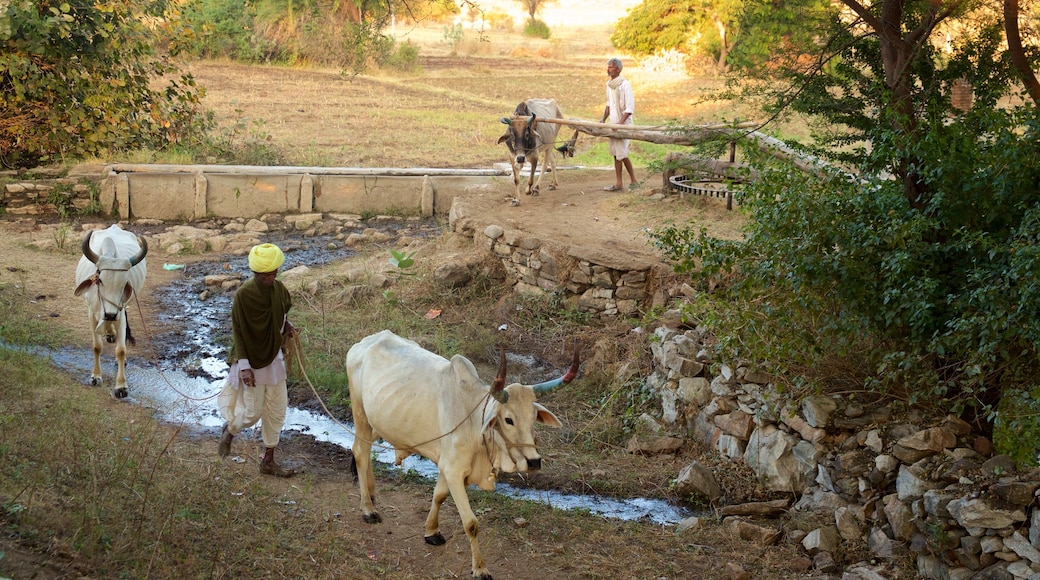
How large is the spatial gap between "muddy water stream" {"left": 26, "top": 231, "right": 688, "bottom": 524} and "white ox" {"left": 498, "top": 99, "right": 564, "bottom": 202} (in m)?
4.06

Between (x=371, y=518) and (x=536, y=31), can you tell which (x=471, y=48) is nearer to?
(x=536, y=31)

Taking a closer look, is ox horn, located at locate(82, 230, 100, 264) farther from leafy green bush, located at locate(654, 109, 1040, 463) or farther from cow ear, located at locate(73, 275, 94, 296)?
leafy green bush, located at locate(654, 109, 1040, 463)

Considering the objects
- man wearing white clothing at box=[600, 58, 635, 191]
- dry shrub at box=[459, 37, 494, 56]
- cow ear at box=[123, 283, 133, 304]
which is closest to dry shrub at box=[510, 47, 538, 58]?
dry shrub at box=[459, 37, 494, 56]

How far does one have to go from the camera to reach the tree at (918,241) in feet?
17.4

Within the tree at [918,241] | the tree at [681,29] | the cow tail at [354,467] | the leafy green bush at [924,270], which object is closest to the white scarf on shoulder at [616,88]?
the tree at [918,241]

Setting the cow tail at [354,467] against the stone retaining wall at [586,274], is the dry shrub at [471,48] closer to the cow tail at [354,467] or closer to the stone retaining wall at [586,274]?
the stone retaining wall at [586,274]

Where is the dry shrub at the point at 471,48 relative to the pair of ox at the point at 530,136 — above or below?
above

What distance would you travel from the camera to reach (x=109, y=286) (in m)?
7.57

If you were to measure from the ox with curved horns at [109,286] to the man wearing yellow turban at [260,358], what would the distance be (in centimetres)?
189

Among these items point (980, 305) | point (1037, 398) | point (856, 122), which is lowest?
point (1037, 398)

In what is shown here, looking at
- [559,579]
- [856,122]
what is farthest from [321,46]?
[559,579]

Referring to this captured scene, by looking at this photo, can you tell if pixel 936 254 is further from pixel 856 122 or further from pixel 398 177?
pixel 398 177

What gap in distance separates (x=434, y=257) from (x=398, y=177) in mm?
4160

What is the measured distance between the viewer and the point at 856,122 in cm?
694
